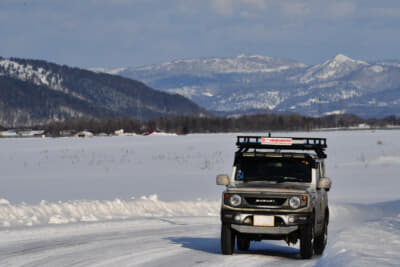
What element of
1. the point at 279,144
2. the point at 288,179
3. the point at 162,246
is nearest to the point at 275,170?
the point at 288,179

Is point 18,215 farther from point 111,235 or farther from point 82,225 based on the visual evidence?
point 111,235

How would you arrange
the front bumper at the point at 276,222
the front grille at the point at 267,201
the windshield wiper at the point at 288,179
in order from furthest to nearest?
the windshield wiper at the point at 288,179
the front grille at the point at 267,201
the front bumper at the point at 276,222

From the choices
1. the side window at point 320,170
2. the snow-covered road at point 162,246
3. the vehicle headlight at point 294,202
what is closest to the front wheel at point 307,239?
the snow-covered road at point 162,246

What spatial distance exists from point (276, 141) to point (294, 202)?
2048 millimetres

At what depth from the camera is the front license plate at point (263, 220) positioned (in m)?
12.0

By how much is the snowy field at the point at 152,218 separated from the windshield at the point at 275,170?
1.48m

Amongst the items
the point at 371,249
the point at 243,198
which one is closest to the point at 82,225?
the point at 243,198

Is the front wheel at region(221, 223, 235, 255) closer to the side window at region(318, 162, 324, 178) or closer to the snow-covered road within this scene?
the snow-covered road

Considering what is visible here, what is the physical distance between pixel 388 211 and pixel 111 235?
11.4 metres

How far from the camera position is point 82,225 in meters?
17.2

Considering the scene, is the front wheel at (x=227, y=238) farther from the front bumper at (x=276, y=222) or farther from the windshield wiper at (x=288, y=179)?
the windshield wiper at (x=288, y=179)

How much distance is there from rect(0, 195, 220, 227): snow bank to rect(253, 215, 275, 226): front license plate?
7691 millimetres

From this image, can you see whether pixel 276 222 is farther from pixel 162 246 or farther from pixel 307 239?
pixel 162 246

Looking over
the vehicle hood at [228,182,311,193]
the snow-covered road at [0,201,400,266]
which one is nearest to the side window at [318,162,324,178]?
the vehicle hood at [228,182,311,193]
